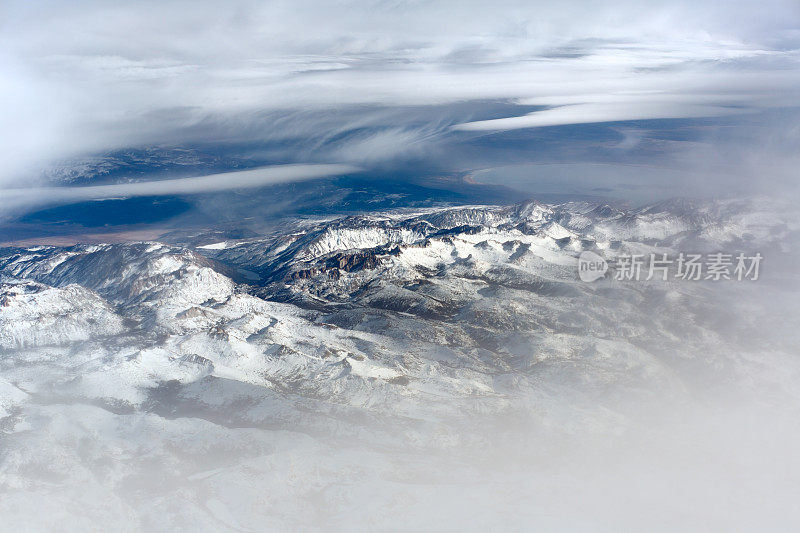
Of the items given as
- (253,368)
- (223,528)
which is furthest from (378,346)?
(223,528)

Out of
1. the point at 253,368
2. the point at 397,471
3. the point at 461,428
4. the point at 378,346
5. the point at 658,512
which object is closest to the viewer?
the point at 658,512

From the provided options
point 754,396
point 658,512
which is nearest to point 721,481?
point 658,512

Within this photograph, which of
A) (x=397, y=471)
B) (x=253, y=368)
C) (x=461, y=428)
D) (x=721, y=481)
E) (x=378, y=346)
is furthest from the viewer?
(x=378, y=346)

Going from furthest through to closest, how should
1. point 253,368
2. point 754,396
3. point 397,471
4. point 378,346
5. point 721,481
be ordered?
point 378,346
point 253,368
point 754,396
point 397,471
point 721,481

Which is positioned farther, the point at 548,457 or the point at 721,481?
the point at 548,457

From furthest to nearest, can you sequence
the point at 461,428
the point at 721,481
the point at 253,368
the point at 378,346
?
the point at 378,346 → the point at 253,368 → the point at 461,428 → the point at 721,481

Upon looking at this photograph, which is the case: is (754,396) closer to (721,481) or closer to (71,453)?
(721,481)

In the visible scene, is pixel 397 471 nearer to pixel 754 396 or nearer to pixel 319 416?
pixel 319 416

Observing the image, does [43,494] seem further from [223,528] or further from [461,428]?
[461,428]

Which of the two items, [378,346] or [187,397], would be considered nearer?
[187,397]
